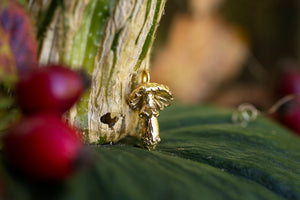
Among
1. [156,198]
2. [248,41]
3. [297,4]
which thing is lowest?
[156,198]

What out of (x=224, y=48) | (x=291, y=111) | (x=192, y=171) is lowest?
(x=192, y=171)

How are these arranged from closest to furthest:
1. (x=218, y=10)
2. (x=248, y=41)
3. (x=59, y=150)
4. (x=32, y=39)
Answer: (x=59, y=150)
(x=32, y=39)
(x=218, y=10)
(x=248, y=41)

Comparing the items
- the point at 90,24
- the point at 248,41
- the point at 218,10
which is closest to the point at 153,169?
the point at 90,24

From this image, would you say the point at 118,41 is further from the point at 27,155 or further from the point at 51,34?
the point at 27,155

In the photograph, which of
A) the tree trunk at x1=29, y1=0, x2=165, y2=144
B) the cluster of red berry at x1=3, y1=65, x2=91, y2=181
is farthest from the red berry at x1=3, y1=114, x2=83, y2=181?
the tree trunk at x1=29, y1=0, x2=165, y2=144

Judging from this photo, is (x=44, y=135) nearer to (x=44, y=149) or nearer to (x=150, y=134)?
(x=44, y=149)

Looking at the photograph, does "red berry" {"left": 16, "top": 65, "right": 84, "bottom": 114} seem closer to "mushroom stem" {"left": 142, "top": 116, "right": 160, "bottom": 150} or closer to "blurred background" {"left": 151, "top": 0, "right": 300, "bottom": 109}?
"mushroom stem" {"left": 142, "top": 116, "right": 160, "bottom": 150}

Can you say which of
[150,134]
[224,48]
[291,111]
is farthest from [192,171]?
[224,48]

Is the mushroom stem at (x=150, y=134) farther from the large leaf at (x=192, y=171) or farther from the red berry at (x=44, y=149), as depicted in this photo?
the red berry at (x=44, y=149)
